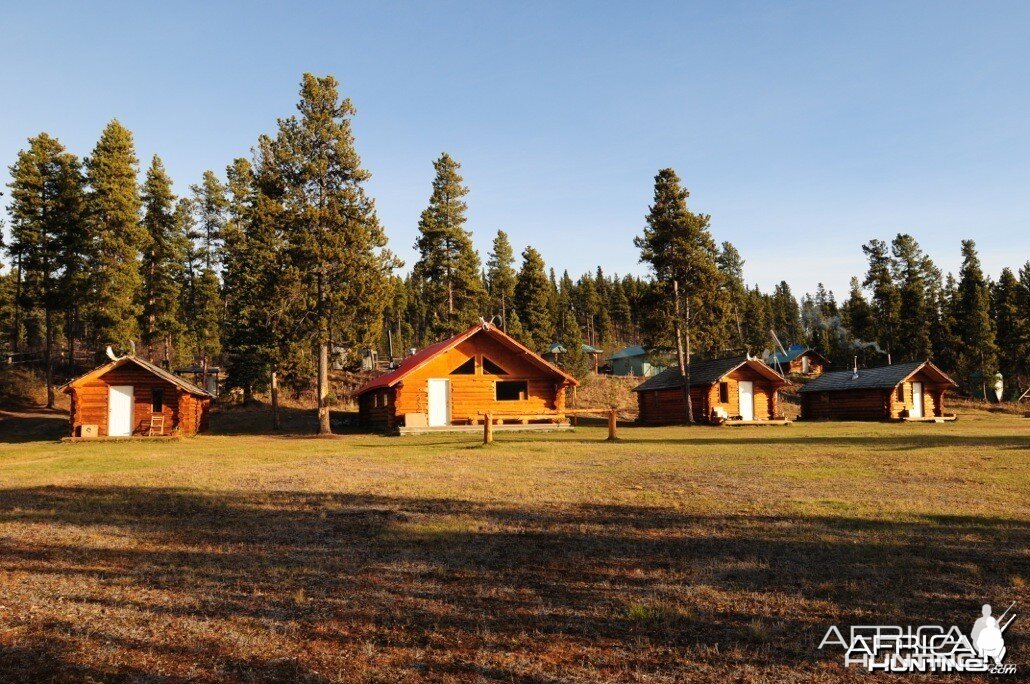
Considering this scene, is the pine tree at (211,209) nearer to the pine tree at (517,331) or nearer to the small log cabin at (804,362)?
the pine tree at (517,331)

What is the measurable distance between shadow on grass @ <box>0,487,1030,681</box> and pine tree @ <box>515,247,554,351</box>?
46431 mm

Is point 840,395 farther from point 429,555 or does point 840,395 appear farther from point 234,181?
point 234,181

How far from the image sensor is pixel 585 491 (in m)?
12.4

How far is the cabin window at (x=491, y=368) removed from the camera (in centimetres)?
3584

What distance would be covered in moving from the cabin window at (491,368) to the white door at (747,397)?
52.7ft

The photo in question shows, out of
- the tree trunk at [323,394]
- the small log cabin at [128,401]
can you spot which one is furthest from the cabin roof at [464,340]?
the small log cabin at [128,401]

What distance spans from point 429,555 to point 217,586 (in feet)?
7.57

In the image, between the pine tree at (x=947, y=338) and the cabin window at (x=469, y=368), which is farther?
the pine tree at (x=947, y=338)

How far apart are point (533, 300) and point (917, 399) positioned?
Answer: 2987cm

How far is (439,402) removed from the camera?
34.7 meters

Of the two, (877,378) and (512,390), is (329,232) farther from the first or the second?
(877,378)

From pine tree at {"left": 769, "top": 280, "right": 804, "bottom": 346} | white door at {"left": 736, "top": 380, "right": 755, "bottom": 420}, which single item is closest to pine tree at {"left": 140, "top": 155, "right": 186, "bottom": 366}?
white door at {"left": 736, "top": 380, "right": 755, "bottom": 420}

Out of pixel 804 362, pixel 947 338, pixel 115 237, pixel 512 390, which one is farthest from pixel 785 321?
pixel 115 237

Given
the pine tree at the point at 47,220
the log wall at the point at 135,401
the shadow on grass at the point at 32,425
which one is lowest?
the shadow on grass at the point at 32,425
